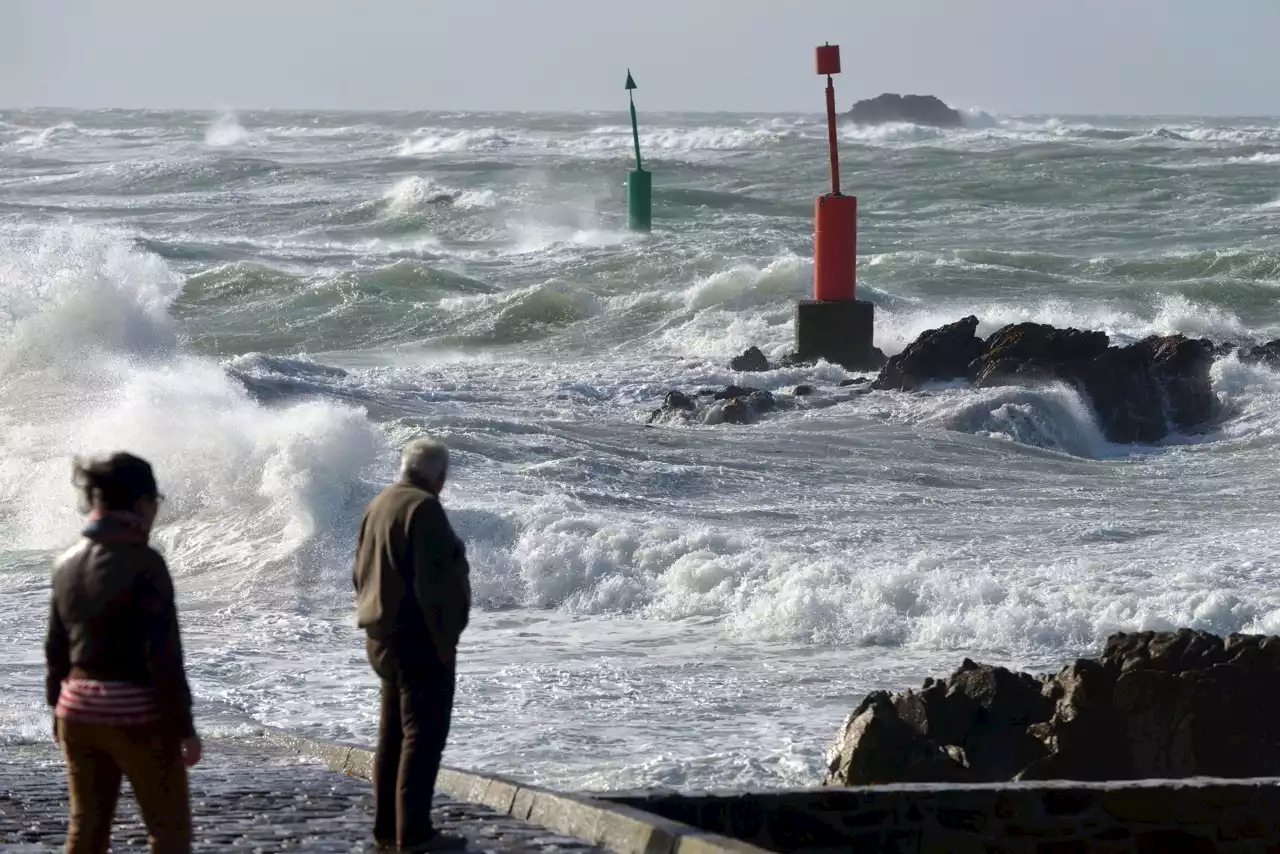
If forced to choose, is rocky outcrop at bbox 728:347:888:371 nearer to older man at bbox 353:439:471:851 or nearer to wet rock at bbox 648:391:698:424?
wet rock at bbox 648:391:698:424

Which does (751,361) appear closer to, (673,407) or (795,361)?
(795,361)

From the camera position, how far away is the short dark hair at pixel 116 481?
423cm

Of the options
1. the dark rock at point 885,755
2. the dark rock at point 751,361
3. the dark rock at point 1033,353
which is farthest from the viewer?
the dark rock at point 751,361

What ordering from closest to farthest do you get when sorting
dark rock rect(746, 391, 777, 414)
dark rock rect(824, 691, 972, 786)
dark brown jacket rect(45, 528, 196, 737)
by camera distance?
dark brown jacket rect(45, 528, 196, 737), dark rock rect(824, 691, 972, 786), dark rock rect(746, 391, 777, 414)

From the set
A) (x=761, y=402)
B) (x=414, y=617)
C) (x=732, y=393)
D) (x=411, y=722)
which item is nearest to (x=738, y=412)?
(x=761, y=402)

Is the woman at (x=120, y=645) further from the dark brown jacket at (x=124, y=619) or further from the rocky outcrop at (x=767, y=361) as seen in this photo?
the rocky outcrop at (x=767, y=361)

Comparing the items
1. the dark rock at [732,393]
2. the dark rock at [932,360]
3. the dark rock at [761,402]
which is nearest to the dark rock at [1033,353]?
the dark rock at [932,360]

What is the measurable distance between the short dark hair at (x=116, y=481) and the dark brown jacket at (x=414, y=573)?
0.95 metres

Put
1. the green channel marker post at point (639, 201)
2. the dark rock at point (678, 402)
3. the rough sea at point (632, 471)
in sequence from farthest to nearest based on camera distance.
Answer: the green channel marker post at point (639, 201)
the dark rock at point (678, 402)
the rough sea at point (632, 471)

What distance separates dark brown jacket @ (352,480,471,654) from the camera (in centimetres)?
507

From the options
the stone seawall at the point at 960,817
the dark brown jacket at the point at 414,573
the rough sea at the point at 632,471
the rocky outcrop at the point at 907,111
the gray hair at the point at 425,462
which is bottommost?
the rough sea at the point at 632,471

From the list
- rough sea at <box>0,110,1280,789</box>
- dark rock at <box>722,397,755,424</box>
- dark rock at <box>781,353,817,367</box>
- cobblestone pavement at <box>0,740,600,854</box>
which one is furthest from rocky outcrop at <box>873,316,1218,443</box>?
cobblestone pavement at <box>0,740,600,854</box>

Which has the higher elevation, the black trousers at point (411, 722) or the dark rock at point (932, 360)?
the black trousers at point (411, 722)

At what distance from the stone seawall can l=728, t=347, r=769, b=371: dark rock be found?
14.8 meters
